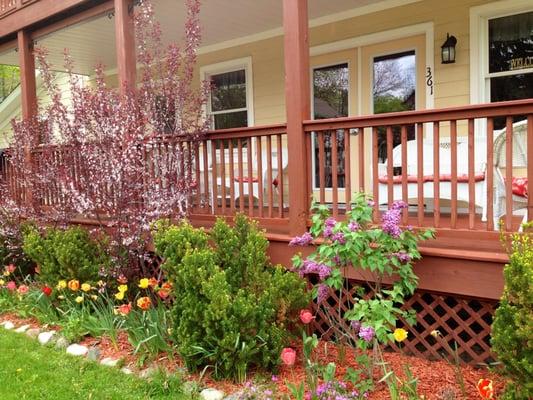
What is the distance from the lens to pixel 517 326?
2545 millimetres

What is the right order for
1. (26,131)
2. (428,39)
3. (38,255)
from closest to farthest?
(38,255)
(428,39)
(26,131)

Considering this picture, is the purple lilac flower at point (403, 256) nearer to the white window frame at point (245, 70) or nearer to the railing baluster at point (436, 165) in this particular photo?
the railing baluster at point (436, 165)

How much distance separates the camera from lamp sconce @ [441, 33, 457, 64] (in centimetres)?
593

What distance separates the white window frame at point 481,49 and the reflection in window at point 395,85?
2.46ft

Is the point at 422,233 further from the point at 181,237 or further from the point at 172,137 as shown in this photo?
the point at 172,137

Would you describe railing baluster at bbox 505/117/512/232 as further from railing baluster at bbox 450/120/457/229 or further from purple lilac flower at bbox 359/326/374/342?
purple lilac flower at bbox 359/326/374/342

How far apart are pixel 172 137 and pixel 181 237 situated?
54.2 inches

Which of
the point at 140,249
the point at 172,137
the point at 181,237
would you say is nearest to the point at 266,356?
the point at 181,237

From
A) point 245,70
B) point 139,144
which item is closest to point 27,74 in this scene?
point 245,70

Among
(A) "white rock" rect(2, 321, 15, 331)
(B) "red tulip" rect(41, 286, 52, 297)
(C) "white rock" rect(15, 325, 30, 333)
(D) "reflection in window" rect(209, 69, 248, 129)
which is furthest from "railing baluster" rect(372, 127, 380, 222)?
(D) "reflection in window" rect(209, 69, 248, 129)

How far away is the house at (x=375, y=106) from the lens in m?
3.60

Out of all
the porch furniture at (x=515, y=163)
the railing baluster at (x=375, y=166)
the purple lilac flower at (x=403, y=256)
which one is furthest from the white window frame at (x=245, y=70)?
the purple lilac flower at (x=403, y=256)

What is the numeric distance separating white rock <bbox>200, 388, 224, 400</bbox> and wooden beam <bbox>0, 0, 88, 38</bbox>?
5.11 metres

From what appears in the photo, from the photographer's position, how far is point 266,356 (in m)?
3.45
